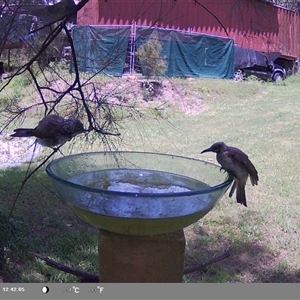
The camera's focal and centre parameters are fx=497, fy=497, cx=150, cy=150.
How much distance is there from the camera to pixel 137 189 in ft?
6.53

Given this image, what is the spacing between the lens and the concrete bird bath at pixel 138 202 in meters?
1.63

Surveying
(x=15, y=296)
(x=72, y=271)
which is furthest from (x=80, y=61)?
(x=15, y=296)

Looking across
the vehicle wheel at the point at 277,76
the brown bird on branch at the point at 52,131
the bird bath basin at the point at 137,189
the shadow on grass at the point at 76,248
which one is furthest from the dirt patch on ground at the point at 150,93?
the vehicle wheel at the point at 277,76

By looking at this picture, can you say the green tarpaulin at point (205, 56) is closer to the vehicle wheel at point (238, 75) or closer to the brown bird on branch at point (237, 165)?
the vehicle wheel at point (238, 75)

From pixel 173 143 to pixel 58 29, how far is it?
3829 millimetres

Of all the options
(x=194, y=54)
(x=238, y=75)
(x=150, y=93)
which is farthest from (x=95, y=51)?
(x=238, y=75)

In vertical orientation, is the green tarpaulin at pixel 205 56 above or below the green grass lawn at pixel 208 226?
above

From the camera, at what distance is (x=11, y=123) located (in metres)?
2.84

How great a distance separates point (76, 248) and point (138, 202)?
6.06 ft

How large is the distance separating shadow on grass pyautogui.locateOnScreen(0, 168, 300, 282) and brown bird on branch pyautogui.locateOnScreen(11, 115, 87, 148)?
95 centimetres

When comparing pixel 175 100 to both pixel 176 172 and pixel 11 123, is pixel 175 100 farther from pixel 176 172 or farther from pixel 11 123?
→ pixel 176 172

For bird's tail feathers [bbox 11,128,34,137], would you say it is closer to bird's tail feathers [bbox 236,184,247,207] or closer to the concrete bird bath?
the concrete bird bath

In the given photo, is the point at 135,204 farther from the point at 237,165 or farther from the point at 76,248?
the point at 76,248

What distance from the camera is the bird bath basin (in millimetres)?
1617
